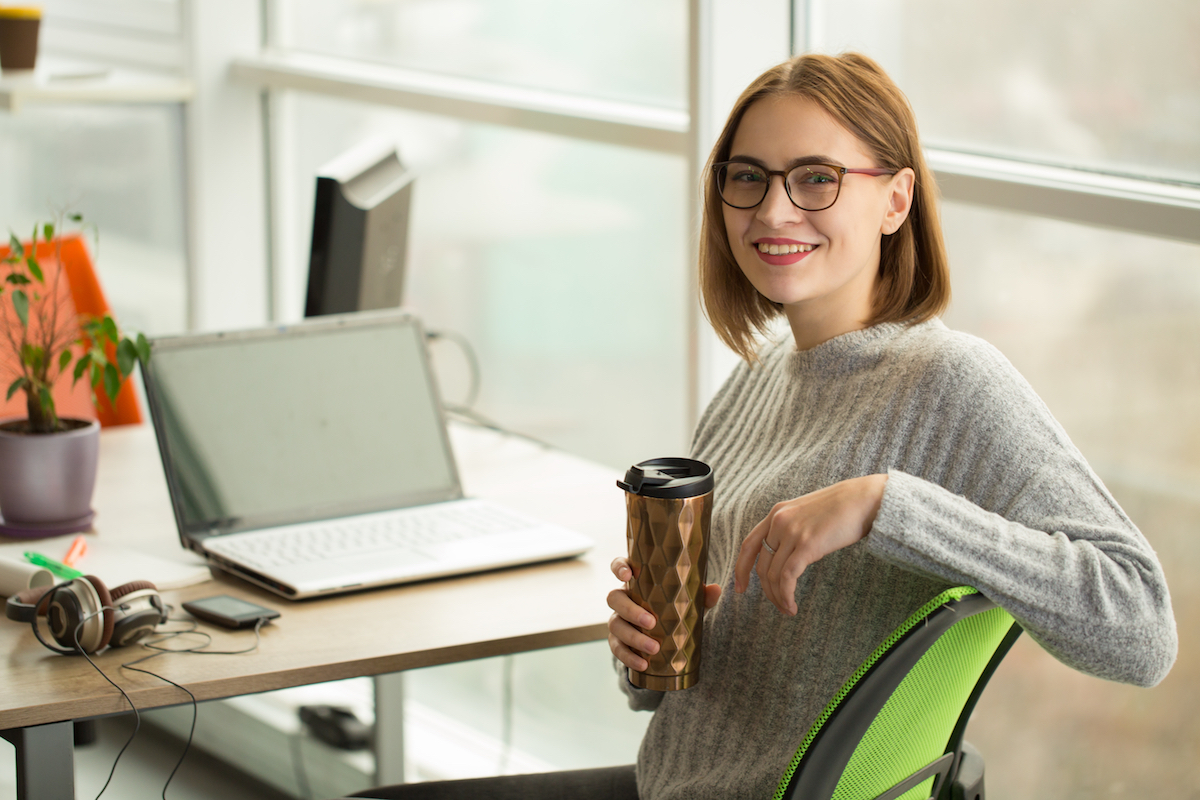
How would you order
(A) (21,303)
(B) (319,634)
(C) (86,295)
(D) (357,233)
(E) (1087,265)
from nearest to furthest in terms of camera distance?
(B) (319,634)
(A) (21,303)
(E) (1087,265)
(D) (357,233)
(C) (86,295)

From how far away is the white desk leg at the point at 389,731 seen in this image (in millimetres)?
2012

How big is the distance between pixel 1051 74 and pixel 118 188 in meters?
2.37

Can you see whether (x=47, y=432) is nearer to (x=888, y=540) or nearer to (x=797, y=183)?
(x=797, y=183)

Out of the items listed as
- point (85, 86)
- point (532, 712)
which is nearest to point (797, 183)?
point (532, 712)

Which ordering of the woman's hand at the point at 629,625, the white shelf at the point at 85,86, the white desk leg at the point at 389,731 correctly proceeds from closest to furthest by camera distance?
the woman's hand at the point at 629,625
the white desk leg at the point at 389,731
the white shelf at the point at 85,86

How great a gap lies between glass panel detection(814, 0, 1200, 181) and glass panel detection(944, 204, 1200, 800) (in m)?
0.10

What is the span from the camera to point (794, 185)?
3.74 feet

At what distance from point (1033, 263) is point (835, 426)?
0.63 m

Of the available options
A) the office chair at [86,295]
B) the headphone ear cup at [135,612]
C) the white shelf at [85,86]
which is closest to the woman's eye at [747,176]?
the headphone ear cup at [135,612]

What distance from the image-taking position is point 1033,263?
1626mm

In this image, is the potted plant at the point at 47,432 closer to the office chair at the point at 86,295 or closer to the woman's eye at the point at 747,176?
the office chair at the point at 86,295

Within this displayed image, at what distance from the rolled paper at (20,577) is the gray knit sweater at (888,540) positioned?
24.5 inches

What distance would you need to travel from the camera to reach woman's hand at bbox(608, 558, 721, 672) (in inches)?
39.6

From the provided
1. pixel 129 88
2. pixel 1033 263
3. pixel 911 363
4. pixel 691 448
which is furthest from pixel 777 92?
pixel 129 88
